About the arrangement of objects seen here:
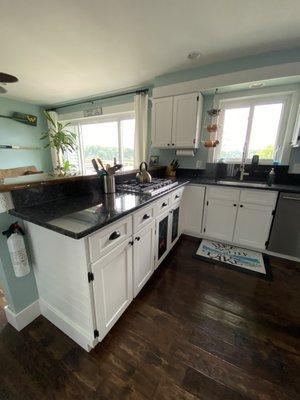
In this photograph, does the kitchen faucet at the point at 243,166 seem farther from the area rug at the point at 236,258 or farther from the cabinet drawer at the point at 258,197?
the area rug at the point at 236,258

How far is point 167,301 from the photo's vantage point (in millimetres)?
1629

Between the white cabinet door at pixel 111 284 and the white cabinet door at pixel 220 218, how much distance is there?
5.30ft

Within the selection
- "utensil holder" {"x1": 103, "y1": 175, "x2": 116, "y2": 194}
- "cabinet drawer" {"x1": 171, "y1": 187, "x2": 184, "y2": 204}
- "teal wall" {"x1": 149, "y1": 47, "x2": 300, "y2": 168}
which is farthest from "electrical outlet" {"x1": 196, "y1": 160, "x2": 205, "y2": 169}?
"utensil holder" {"x1": 103, "y1": 175, "x2": 116, "y2": 194}

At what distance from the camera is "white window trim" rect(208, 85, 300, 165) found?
7.59 feet

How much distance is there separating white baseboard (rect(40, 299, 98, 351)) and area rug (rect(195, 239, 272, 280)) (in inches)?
61.0

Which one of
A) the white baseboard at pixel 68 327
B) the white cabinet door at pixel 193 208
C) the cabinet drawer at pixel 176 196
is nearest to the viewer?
the white baseboard at pixel 68 327

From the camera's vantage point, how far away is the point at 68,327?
1.28 meters

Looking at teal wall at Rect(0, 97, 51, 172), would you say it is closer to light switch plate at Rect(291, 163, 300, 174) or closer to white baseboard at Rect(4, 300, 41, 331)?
white baseboard at Rect(4, 300, 41, 331)

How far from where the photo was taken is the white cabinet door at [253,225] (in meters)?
2.25

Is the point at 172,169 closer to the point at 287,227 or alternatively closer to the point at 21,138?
the point at 287,227

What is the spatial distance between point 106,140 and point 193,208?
262cm

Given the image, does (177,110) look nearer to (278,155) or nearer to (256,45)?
(256,45)

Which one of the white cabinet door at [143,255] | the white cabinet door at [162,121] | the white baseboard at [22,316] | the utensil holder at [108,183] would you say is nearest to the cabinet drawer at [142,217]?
the white cabinet door at [143,255]

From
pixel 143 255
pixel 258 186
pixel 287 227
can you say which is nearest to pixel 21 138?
pixel 143 255
